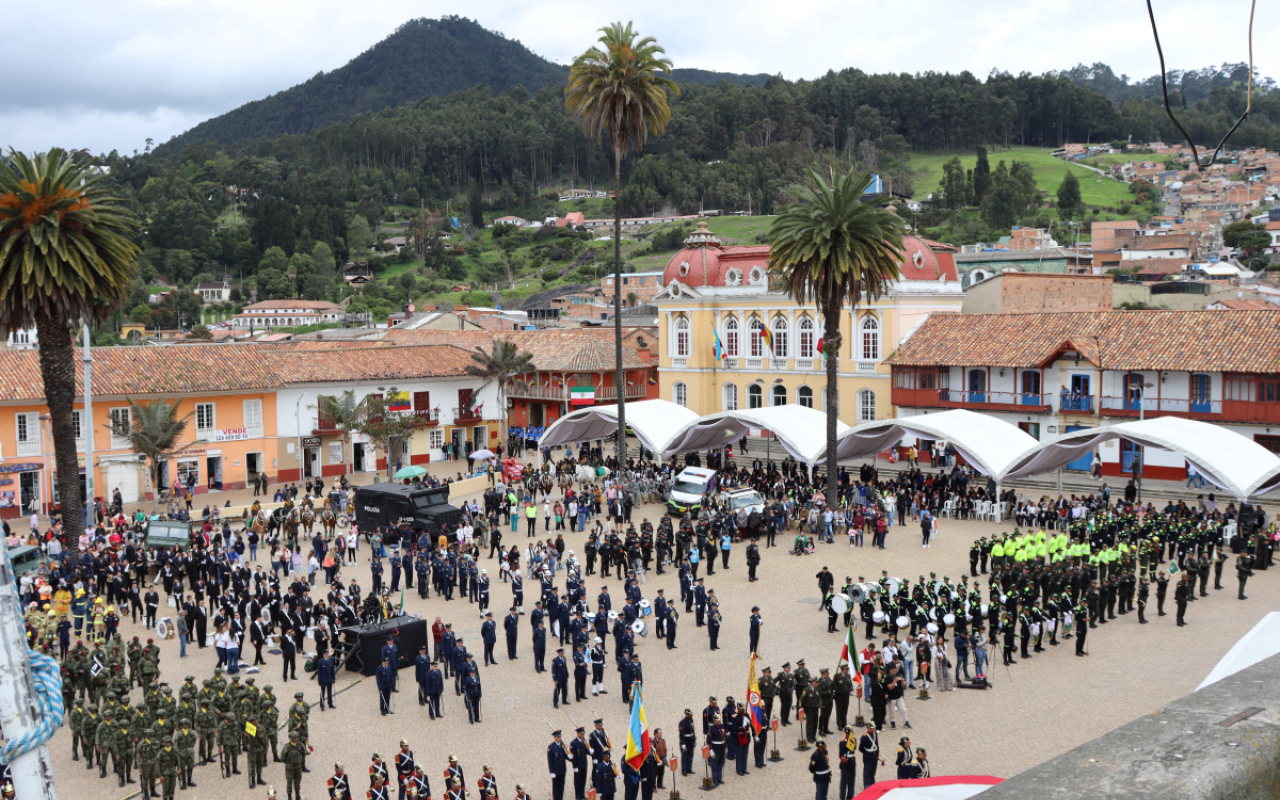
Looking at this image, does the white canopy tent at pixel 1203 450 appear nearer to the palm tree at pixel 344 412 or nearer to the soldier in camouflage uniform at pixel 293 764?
the soldier in camouflage uniform at pixel 293 764

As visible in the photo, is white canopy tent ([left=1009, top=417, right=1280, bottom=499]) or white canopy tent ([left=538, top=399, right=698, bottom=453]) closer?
white canopy tent ([left=1009, top=417, right=1280, bottom=499])

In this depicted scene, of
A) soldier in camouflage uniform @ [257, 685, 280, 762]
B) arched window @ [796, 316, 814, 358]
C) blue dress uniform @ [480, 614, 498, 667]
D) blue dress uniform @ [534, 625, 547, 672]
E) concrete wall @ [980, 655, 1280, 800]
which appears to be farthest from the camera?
arched window @ [796, 316, 814, 358]

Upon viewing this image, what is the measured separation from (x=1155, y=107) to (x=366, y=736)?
221 metres

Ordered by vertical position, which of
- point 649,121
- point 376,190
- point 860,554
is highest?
point 376,190

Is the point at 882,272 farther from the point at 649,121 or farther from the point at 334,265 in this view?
the point at 334,265

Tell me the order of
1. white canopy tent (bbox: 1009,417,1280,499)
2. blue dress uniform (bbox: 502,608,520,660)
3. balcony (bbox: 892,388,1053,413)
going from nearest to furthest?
1. blue dress uniform (bbox: 502,608,520,660)
2. white canopy tent (bbox: 1009,417,1280,499)
3. balcony (bbox: 892,388,1053,413)

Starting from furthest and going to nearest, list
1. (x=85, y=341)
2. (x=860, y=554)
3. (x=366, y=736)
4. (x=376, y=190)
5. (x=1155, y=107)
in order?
(x=1155, y=107) → (x=376, y=190) → (x=85, y=341) → (x=860, y=554) → (x=366, y=736)

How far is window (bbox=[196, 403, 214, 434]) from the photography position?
43844mm

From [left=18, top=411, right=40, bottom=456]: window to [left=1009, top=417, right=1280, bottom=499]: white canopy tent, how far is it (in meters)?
37.7

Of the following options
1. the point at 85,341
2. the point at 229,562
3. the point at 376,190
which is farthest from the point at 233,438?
the point at 376,190

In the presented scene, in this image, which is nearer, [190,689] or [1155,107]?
[190,689]

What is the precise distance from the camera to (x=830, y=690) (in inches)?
670

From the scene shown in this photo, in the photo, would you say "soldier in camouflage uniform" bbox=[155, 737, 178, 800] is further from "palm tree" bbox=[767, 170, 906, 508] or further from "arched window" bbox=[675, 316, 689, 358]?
"arched window" bbox=[675, 316, 689, 358]

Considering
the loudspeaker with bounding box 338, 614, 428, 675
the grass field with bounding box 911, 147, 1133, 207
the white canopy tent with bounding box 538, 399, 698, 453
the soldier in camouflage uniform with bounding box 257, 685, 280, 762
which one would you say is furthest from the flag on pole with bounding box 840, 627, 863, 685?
the grass field with bounding box 911, 147, 1133, 207
